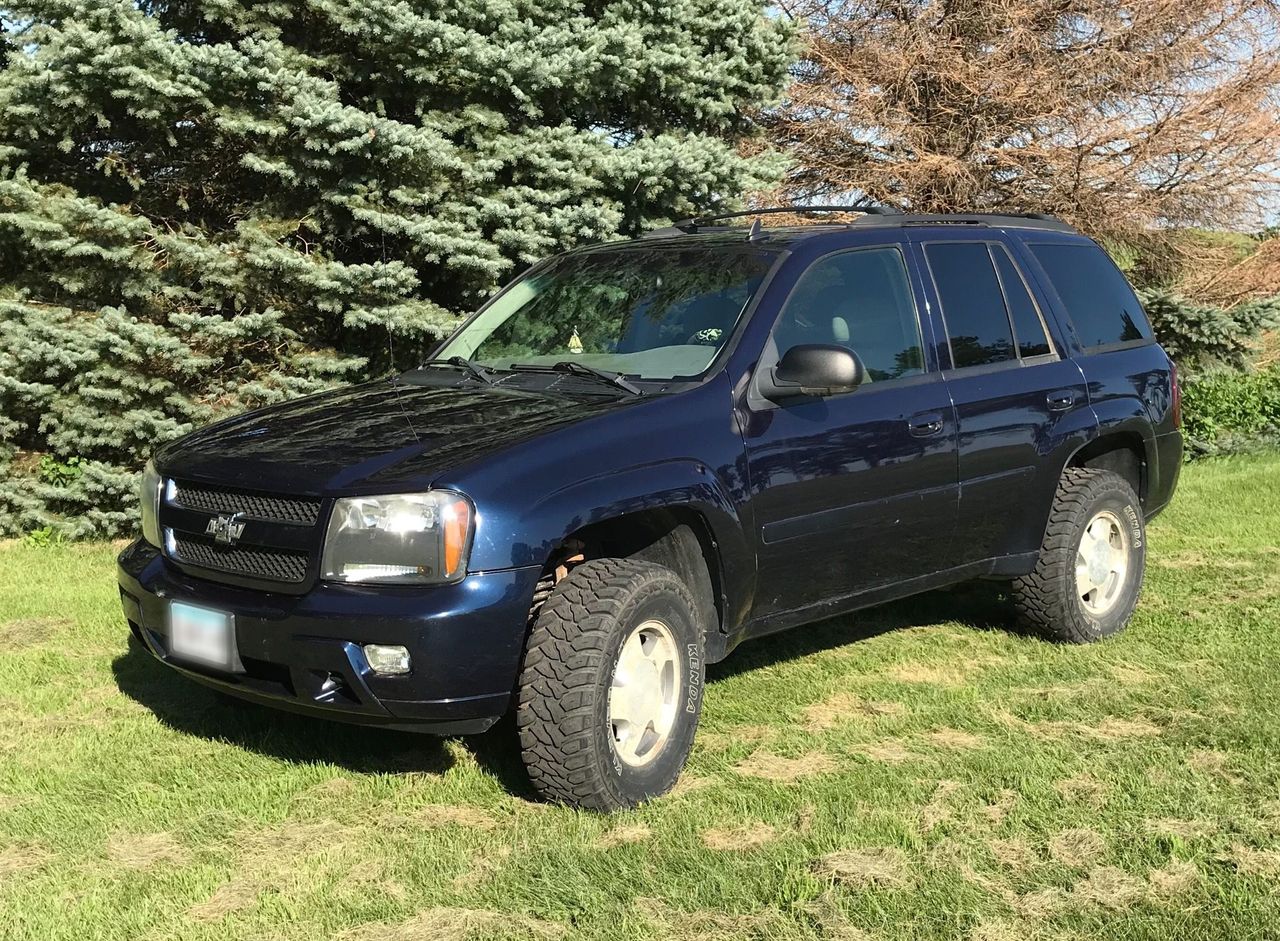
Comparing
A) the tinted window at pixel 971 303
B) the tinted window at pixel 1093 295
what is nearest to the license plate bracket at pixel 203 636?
the tinted window at pixel 971 303

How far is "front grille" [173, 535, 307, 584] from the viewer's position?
3.81m

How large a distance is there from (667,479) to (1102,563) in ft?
9.47

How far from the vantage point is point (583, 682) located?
3795 millimetres

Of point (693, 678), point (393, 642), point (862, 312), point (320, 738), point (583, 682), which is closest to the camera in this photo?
point (393, 642)

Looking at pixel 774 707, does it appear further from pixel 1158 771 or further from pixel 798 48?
pixel 798 48

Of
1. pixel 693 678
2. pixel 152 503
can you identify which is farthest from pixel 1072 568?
pixel 152 503

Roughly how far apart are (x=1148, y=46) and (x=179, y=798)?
12.1m

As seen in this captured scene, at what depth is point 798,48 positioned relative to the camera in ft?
32.0

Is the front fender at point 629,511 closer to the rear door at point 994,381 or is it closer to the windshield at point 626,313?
the windshield at point 626,313

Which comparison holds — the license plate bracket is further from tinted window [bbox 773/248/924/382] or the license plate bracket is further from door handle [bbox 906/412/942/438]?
door handle [bbox 906/412/942/438]

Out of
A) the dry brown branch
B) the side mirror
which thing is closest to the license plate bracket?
the side mirror

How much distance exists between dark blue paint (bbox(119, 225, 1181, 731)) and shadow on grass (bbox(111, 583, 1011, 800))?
0.64 metres

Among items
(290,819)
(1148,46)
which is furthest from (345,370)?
(1148,46)

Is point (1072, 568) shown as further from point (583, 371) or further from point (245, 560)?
point (245, 560)
